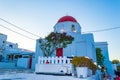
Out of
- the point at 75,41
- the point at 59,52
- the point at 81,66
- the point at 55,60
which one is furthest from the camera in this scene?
the point at 75,41

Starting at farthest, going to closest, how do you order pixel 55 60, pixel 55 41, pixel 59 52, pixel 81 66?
pixel 59 52, pixel 55 41, pixel 55 60, pixel 81 66

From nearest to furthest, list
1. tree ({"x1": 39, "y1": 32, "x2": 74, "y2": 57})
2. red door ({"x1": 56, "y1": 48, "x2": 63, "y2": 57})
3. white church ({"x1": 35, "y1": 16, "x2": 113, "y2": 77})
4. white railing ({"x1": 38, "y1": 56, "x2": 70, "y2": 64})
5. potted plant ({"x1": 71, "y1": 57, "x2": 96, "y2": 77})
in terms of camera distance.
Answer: potted plant ({"x1": 71, "y1": 57, "x2": 96, "y2": 77}), white railing ({"x1": 38, "y1": 56, "x2": 70, "y2": 64}), tree ({"x1": 39, "y1": 32, "x2": 74, "y2": 57}), white church ({"x1": 35, "y1": 16, "x2": 113, "y2": 77}), red door ({"x1": 56, "y1": 48, "x2": 63, "y2": 57})

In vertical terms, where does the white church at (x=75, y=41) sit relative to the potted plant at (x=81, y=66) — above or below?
above

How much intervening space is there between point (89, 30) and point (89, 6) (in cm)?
779

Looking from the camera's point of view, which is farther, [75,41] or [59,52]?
[75,41]

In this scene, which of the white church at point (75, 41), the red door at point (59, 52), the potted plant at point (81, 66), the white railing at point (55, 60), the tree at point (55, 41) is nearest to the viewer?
the potted plant at point (81, 66)

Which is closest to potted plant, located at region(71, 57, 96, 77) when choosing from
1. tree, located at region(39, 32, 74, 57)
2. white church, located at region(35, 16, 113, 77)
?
tree, located at region(39, 32, 74, 57)

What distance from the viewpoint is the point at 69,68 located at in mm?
7379

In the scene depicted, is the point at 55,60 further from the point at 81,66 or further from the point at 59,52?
the point at 59,52

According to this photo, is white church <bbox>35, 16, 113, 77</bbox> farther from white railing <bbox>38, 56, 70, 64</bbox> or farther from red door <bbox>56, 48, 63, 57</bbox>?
white railing <bbox>38, 56, 70, 64</bbox>

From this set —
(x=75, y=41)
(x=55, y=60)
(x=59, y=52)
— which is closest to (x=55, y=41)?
(x=59, y=52)

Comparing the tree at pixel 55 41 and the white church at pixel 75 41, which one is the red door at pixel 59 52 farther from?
the tree at pixel 55 41

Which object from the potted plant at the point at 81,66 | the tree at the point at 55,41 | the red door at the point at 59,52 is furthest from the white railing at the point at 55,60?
the red door at the point at 59,52

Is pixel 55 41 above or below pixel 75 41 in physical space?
below
